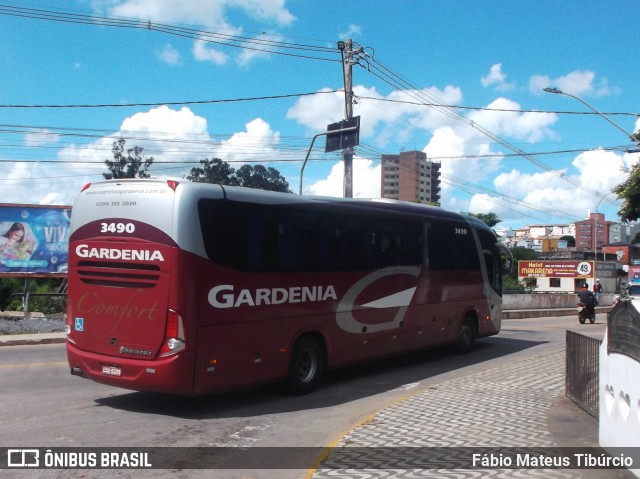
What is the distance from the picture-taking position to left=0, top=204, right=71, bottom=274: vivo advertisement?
68.9ft

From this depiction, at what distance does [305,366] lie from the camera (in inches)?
421

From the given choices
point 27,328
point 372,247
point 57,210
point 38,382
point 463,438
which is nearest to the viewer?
point 463,438

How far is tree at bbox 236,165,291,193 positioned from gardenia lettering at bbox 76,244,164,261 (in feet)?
80.9

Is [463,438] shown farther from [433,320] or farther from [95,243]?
[433,320]

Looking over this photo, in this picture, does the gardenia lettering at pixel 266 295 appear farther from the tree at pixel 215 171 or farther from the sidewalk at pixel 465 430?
the tree at pixel 215 171

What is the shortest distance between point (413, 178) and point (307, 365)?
292 ft

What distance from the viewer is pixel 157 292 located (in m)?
8.56

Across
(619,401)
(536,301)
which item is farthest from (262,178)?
(619,401)

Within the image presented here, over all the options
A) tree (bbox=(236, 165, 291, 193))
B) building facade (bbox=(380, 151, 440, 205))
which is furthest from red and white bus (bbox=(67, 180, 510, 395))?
building facade (bbox=(380, 151, 440, 205))

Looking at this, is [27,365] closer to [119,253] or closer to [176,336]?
[119,253]

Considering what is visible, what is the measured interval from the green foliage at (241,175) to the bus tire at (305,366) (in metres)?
18.5

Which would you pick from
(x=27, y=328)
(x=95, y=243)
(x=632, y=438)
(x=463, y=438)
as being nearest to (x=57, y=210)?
(x=27, y=328)

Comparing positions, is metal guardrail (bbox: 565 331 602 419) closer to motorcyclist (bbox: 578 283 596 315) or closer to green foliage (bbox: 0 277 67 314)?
green foliage (bbox: 0 277 67 314)

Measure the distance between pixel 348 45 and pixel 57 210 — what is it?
11940 millimetres
